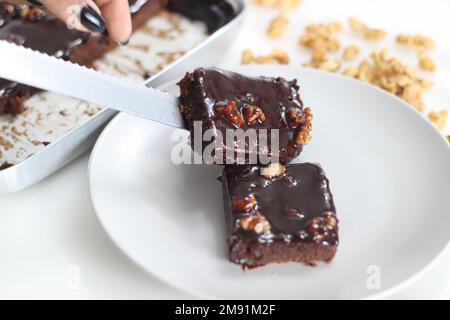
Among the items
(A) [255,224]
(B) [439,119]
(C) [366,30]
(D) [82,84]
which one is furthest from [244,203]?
(C) [366,30]

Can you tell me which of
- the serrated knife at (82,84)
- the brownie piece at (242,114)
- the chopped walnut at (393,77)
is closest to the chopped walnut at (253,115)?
the brownie piece at (242,114)

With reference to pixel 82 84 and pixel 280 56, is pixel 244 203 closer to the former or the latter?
pixel 82 84

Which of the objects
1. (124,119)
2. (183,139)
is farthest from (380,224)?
(124,119)

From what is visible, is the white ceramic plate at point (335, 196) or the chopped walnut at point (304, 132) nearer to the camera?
the white ceramic plate at point (335, 196)

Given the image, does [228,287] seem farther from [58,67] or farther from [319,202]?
[58,67]

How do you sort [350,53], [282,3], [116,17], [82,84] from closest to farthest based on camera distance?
1. [82,84]
2. [116,17]
3. [350,53]
4. [282,3]

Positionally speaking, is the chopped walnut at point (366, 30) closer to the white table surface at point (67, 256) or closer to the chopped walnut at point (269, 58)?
the chopped walnut at point (269, 58)

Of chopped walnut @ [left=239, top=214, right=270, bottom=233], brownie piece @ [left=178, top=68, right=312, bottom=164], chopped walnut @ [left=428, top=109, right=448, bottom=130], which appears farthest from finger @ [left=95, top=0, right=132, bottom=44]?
chopped walnut @ [left=428, top=109, right=448, bottom=130]
